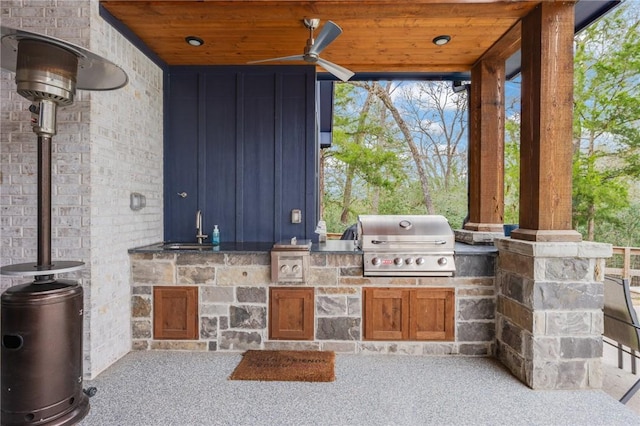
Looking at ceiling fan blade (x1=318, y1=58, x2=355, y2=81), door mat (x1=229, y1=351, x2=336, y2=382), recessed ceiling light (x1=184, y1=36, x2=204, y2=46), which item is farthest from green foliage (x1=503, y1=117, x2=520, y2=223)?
recessed ceiling light (x1=184, y1=36, x2=204, y2=46)

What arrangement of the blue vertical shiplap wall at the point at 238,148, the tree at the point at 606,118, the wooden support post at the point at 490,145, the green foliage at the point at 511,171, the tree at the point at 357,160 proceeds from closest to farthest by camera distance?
the wooden support post at the point at 490,145
the blue vertical shiplap wall at the point at 238,148
the tree at the point at 606,118
the green foliage at the point at 511,171
the tree at the point at 357,160

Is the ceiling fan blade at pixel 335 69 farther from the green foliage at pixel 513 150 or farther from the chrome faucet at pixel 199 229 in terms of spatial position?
the green foliage at pixel 513 150

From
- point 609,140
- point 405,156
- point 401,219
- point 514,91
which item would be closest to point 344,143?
point 405,156

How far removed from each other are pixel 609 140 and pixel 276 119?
830cm

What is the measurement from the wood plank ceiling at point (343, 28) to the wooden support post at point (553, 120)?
23 centimetres

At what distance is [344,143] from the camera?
10227mm

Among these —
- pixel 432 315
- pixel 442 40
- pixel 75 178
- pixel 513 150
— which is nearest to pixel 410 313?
pixel 432 315

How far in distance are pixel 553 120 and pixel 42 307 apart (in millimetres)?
3554

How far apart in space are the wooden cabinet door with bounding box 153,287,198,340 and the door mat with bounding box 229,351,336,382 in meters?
0.56

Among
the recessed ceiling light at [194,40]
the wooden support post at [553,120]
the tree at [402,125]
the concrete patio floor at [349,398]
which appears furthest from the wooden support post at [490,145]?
the tree at [402,125]

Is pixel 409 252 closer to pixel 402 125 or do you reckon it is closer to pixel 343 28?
pixel 343 28

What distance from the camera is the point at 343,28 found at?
9.81 feet

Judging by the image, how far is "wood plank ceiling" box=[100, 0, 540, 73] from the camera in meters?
2.56

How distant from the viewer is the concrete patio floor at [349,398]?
212 cm
